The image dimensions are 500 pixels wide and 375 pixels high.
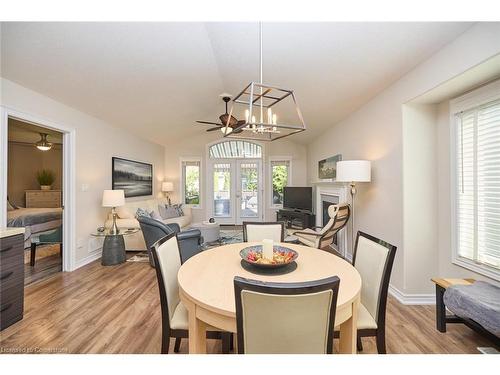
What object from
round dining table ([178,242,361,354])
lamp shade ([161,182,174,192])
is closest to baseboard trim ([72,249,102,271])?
lamp shade ([161,182,174,192])

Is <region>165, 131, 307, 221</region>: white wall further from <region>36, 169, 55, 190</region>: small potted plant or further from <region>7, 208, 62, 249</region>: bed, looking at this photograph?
<region>36, 169, 55, 190</region>: small potted plant

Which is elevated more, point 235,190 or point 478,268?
point 235,190

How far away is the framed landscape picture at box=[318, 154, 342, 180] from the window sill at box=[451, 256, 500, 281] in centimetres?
231

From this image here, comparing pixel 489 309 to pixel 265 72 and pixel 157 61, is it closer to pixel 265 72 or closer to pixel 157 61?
pixel 265 72

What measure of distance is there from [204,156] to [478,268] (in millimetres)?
6237

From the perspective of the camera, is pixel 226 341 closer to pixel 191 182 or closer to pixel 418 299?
pixel 418 299

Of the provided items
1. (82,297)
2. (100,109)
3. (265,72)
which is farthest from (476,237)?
(100,109)

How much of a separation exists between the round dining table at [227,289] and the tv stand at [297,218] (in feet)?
13.1

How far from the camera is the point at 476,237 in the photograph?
2107 millimetres

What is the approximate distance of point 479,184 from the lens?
6.83ft

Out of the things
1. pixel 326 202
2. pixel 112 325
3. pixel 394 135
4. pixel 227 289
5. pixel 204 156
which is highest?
pixel 204 156

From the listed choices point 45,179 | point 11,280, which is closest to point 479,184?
point 11,280

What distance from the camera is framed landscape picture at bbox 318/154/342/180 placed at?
445 centimetres
